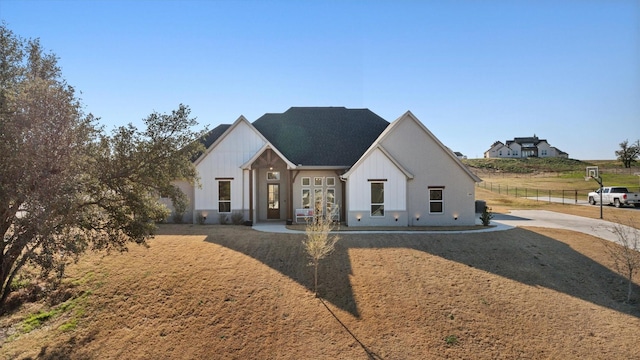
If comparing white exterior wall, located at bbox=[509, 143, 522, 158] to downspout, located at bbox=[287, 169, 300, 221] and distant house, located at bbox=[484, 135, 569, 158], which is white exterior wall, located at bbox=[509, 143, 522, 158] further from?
downspout, located at bbox=[287, 169, 300, 221]

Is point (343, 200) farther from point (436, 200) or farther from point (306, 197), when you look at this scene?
point (436, 200)

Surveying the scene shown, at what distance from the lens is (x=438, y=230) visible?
757 inches

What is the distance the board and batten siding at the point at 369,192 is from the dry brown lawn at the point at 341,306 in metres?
4.31

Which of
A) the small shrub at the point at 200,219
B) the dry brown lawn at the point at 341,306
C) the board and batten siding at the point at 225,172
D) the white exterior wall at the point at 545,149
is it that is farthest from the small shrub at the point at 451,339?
the white exterior wall at the point at 545,149

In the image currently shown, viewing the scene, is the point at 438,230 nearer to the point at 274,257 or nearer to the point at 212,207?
the point at 274,257

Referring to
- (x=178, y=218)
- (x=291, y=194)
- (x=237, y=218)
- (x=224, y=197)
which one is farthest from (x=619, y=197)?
(x=178, y=218)

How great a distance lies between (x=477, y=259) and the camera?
48.4 feet

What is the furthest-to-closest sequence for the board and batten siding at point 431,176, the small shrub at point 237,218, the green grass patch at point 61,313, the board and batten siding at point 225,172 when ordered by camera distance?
the board and batten siding at point 225,172 → the board and batten siding at point 431,176 → the small shrub at point 237,218 → the green grass patch at point 61,313

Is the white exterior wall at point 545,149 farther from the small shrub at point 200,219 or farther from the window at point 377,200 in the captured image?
the small shrub at point 200,219

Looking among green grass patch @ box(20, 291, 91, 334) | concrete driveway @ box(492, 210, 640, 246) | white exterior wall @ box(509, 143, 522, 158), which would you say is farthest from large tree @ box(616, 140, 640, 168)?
green grass patch @ box(20, 291, 91, 334)

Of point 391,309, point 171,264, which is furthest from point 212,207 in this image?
point 391,309

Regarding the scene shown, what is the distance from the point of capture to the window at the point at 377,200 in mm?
20375

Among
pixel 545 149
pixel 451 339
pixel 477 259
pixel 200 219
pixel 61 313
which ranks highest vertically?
pixel 545 149

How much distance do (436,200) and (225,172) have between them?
1293 cm
